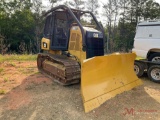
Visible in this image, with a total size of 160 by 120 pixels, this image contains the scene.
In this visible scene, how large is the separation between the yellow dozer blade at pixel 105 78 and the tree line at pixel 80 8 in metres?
16.0

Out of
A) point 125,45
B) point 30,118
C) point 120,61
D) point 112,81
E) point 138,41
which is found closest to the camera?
point 30,118

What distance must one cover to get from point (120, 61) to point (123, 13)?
24.0 m

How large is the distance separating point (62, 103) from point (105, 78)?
1.29 m

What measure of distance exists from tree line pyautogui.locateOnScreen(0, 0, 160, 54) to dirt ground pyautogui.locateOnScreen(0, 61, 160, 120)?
1662 cm

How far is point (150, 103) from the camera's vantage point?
4.13m

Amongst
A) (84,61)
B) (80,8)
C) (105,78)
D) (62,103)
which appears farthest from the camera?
(80,8)

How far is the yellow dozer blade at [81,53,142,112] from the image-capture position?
381 centimetres

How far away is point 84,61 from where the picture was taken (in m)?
3.87

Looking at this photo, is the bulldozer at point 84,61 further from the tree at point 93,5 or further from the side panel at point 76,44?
the tree at point 93,5

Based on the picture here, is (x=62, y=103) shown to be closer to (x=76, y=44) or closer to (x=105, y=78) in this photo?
(x=105, y=78)

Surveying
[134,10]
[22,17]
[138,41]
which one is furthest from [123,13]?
[138,41]

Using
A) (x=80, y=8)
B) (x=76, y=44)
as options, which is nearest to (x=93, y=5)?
(x=80, y=8)

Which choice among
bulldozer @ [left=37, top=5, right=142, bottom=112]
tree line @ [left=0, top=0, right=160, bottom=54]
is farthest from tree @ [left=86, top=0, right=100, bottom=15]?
bulldozer @ [left=37, top=5, right=142, bottom=112]

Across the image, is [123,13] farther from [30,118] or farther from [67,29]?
[30,118]
